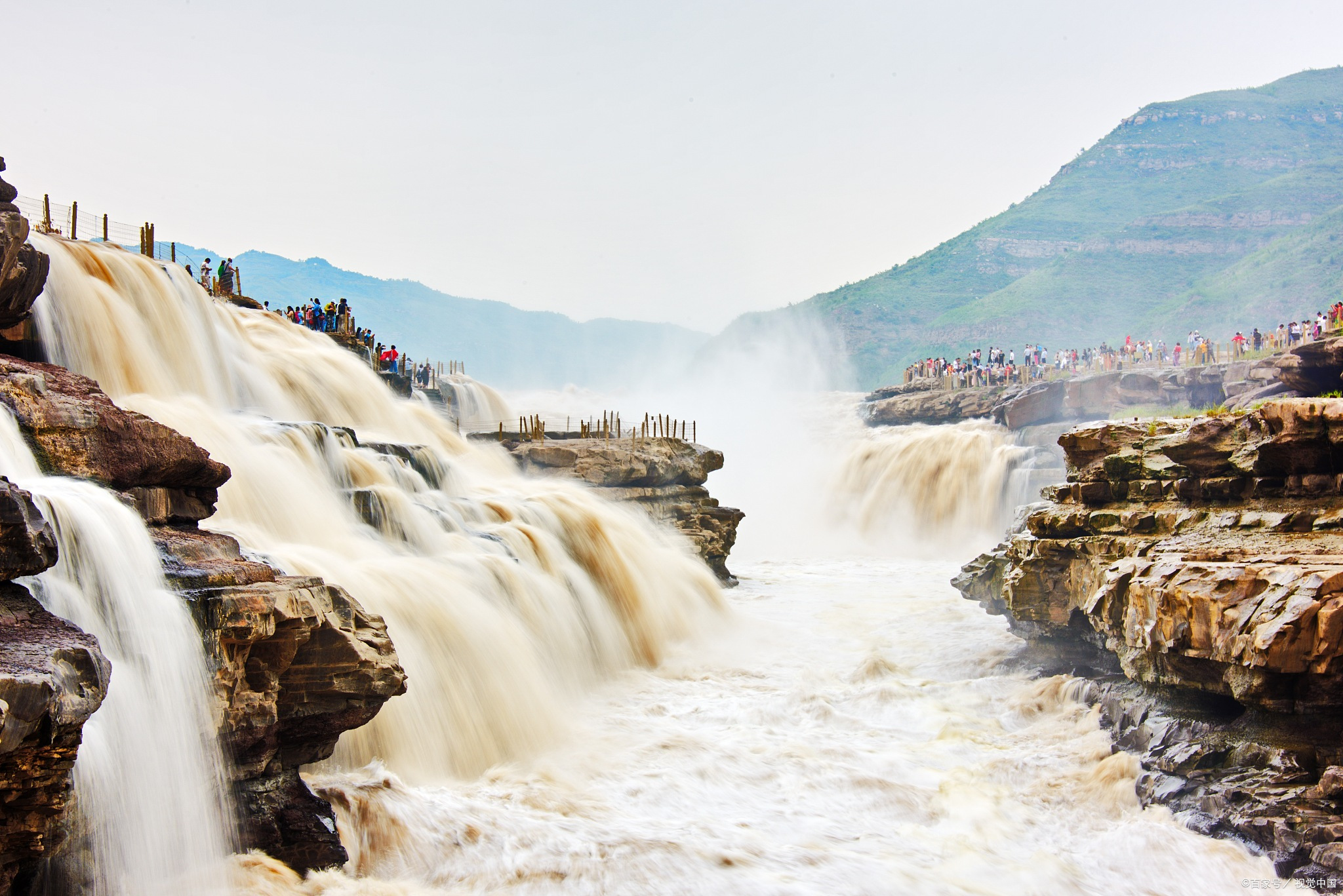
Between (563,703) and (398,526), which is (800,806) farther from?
(398,526)

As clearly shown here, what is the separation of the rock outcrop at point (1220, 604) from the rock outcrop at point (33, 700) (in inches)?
295

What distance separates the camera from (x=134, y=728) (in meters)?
5.09

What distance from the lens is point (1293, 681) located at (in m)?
6.72

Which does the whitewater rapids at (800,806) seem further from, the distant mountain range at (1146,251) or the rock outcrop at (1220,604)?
the distant mountain range at (1146,251)

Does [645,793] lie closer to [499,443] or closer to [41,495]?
→ [41,495]

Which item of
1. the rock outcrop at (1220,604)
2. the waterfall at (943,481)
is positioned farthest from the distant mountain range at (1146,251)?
the rock outcrop at (1220,604)

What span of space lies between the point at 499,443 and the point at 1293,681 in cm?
1604

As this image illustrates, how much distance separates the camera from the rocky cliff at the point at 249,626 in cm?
575

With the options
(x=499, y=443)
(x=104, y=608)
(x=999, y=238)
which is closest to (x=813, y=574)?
(x=499, y=443)

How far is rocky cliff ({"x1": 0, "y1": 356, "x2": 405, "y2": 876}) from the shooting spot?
227 inches

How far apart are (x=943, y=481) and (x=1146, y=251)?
3214 inches

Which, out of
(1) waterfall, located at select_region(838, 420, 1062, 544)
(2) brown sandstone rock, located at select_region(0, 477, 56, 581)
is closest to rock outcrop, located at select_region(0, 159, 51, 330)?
(2) brown sandstone rock, located at select_region(0, 477, 56, 581)

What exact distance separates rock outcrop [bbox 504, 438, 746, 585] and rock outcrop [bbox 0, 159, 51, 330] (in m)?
11.7

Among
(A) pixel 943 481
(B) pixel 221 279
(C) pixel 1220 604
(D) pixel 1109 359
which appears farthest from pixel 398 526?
(D) pixel 1109 359
